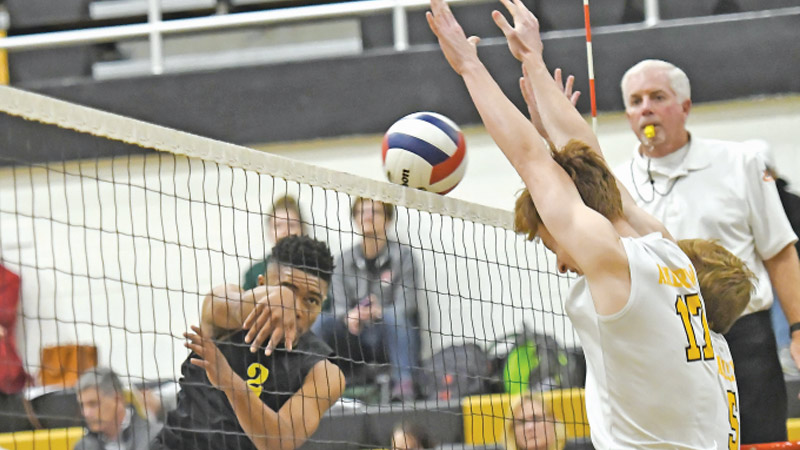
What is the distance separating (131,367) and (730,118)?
181 inches

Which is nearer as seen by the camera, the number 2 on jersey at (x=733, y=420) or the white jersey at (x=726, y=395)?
the white jersey at (x=726, y=395)

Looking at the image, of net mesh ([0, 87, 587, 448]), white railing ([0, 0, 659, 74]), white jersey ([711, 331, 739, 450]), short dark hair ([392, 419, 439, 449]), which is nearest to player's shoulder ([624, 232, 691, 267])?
white jersey ([711, 331, 739, 450])

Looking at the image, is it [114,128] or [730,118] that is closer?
[114,128]

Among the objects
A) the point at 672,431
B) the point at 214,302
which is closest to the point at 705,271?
the point at 672,431

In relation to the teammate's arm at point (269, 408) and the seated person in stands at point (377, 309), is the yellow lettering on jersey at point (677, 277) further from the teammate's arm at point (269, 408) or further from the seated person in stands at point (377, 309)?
the seated person in stands at point (377, 309)

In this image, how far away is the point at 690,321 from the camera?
337 cm

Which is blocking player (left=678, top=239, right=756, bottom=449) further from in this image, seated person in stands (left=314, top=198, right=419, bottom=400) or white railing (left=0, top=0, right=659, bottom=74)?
white railing (left=0, top=0, right=659, bottom=74)

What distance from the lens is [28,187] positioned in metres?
9.07

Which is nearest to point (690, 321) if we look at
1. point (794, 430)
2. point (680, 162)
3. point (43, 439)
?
point (680, 162)

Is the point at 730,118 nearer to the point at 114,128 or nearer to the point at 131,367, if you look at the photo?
the point at 131,367

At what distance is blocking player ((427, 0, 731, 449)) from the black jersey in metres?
1.31

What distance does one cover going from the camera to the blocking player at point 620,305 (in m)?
3.22

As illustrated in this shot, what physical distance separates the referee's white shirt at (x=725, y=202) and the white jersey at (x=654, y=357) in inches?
62.9

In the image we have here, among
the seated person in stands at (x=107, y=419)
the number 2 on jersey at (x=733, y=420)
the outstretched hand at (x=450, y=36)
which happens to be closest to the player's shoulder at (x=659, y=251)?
the number 2 on jersey at (x=733, y=420)
